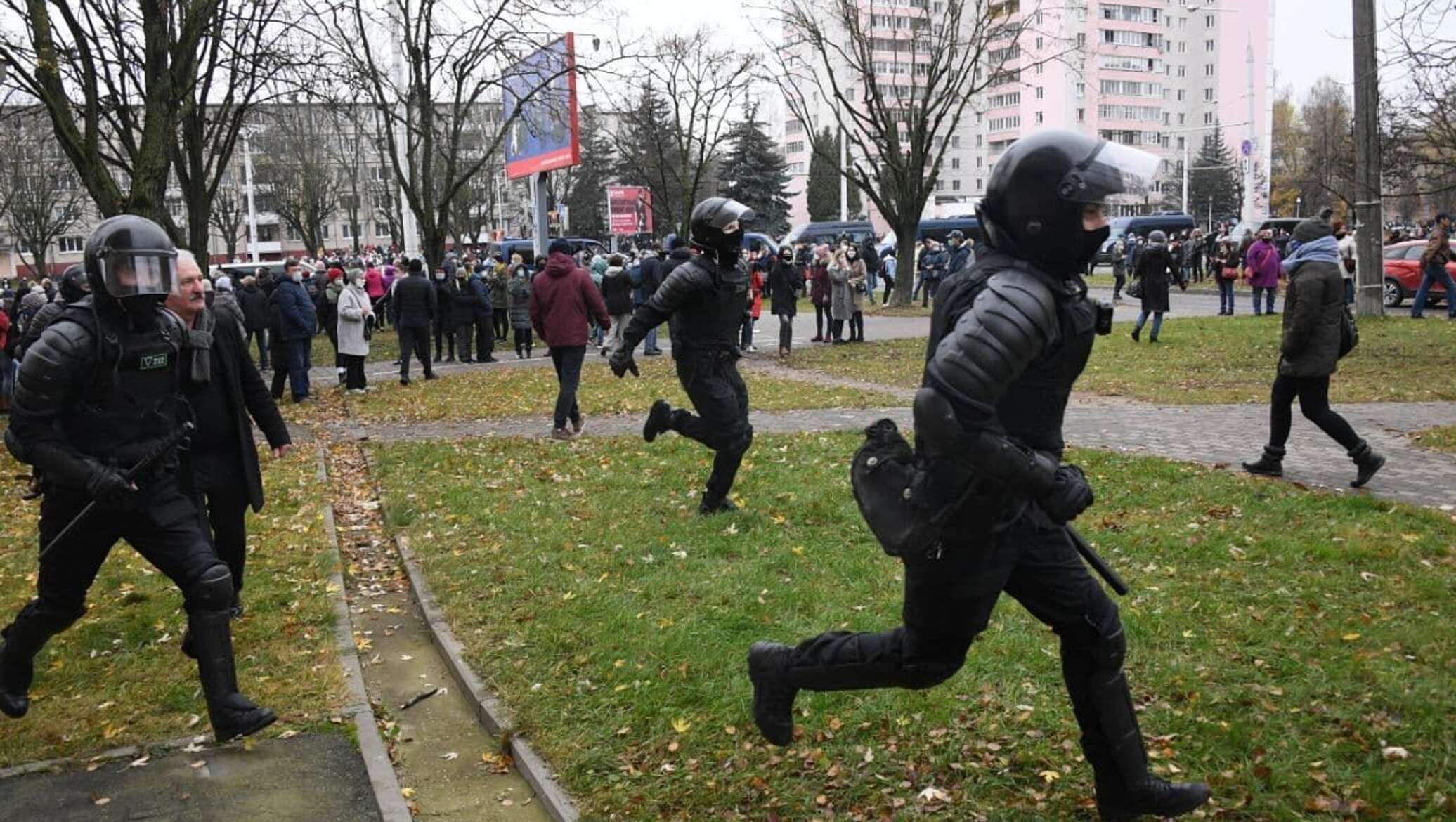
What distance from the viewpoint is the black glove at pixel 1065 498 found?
3.29 meters

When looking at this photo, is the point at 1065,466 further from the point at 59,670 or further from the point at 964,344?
the point at 59,670

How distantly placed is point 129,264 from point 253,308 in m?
16.1

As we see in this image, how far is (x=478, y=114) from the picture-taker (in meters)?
59.2

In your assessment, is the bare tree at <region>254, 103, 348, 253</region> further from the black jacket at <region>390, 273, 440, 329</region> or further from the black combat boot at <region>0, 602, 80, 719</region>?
the black combat boot at <region>0, 602, 80, 719</region>

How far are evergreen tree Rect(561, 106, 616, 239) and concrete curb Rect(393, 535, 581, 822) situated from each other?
65.3 m

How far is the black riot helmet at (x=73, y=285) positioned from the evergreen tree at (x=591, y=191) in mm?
63371

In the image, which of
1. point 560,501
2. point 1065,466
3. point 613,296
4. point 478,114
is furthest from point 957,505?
point 478,114

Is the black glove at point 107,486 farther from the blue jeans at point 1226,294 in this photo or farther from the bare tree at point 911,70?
the bare tree at point 911,70

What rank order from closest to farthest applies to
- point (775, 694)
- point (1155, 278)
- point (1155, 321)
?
point (775, 694) < point (1155, 278) < point (1155, 321)

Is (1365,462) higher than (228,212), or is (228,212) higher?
(228,212)

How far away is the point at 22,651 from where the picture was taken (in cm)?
514

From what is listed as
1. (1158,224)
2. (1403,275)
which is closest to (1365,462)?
(1403,275)

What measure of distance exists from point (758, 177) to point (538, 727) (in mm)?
65031

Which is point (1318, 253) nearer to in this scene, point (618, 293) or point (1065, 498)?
point (1065, 498)
